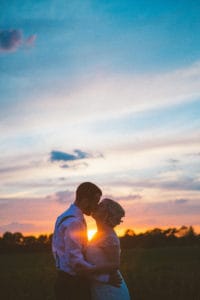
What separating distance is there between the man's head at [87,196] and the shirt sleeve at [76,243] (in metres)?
0.19

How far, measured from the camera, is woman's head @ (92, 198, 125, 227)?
5820mm

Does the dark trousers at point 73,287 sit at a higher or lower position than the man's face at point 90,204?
lower

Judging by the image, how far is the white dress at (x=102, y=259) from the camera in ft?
19.1

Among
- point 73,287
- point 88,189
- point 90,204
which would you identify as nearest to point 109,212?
point 90,204

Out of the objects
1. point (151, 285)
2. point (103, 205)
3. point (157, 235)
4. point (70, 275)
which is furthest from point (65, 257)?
point (157, 235)

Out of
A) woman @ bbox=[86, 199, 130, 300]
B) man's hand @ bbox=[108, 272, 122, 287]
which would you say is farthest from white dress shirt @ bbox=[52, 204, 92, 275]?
man's hand @ bbox=[108, 272, 122, 287]

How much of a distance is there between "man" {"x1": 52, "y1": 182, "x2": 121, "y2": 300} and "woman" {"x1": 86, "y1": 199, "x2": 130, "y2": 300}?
0.26 feet

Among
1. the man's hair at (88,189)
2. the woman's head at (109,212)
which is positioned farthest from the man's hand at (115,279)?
the man's hair at (88,189)

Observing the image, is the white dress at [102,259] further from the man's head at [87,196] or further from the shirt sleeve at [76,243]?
the man's head at [87,196]

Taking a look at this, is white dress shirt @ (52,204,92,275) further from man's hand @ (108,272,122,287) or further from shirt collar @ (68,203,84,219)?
man's hand @ (108,272,122,287)

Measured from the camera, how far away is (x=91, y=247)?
230 inches

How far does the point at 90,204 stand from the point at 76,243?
17.3 inches

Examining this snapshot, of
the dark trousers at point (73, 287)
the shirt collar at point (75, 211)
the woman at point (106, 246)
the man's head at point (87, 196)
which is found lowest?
the dark trousers at point (73, 287)

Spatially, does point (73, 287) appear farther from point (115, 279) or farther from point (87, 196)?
point (87, 196)
